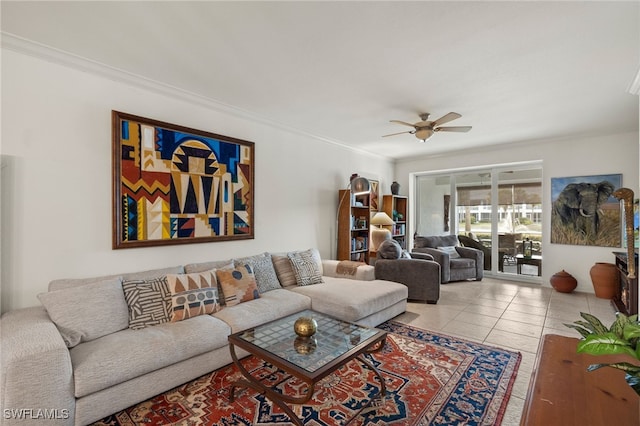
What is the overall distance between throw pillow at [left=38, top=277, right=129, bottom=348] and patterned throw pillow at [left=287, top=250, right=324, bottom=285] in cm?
183

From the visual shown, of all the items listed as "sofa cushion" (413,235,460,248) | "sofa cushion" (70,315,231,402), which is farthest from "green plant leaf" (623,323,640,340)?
"sofa cushion" (413,235,460,248)

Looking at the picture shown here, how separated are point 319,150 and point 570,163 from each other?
4128mm

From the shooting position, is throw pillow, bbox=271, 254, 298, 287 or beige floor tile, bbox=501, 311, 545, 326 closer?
beige floor tile, bbox=501, 311, 545, 326

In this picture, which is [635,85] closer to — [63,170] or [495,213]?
[495,213]

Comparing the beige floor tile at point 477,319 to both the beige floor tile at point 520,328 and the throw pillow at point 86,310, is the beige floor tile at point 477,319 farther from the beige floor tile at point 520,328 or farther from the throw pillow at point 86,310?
the throw pillow at point 86,310

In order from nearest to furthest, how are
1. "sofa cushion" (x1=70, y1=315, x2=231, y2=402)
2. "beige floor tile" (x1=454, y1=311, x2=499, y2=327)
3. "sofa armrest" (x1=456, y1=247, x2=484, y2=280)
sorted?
"sofa cushion" (x1=70, y1=315, x2=231, y2=402)
"beige floor tile" (x1=454, y1=311, x2=499, y2=327)
"sofa armrest" (x1=456, y1=247, x2=484, y2=280)

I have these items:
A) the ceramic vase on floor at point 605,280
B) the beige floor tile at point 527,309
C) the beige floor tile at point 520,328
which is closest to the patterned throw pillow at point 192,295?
the beige floor tile at point 520,328

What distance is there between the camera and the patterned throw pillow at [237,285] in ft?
9.45

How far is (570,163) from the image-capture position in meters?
4.87

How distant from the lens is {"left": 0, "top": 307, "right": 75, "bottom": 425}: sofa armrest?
1501 mm

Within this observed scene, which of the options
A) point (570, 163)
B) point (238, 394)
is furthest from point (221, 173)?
point (570, 163)

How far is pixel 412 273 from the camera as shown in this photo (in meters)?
4.18

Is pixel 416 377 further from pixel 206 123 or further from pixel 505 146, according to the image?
pixel 505 146

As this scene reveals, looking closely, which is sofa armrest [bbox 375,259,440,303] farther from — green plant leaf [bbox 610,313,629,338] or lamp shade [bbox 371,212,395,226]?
green plant leaf [bbox 610,313,629,338]
